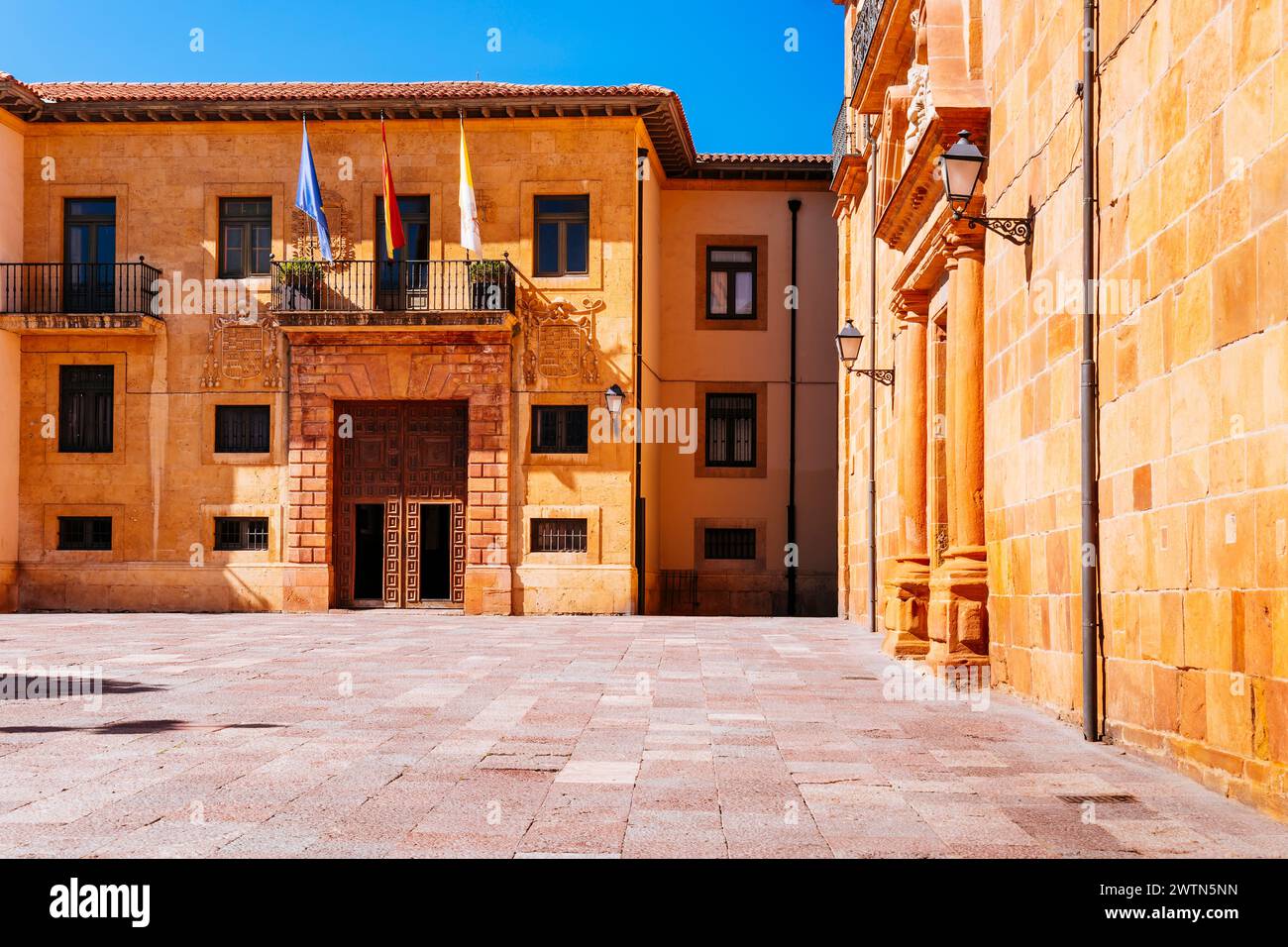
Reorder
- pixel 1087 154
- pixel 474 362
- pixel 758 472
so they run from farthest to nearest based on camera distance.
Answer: pixel 758 472
pixel 474 362
pixel 1087 154

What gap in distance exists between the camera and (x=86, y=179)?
23953mm

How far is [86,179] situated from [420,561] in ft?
30.9

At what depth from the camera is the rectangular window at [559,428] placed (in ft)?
75.5

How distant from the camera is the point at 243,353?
23.5 metres

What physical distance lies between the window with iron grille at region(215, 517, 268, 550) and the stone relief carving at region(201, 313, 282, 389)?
2.42 m

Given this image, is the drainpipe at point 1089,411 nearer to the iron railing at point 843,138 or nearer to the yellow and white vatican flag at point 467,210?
→ the iron railing at point 843,138

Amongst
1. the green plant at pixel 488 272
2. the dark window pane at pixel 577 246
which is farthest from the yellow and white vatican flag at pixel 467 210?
the dark window pane at pixel 577 246

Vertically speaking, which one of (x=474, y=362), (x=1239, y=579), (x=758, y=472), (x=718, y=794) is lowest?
(x=718, y=794)

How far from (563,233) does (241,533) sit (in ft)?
26.0

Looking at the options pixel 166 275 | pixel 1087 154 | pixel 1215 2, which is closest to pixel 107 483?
pixel 166 275

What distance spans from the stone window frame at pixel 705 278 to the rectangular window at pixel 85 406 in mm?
11162

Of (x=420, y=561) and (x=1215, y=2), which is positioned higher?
(x=1215, y=2)
